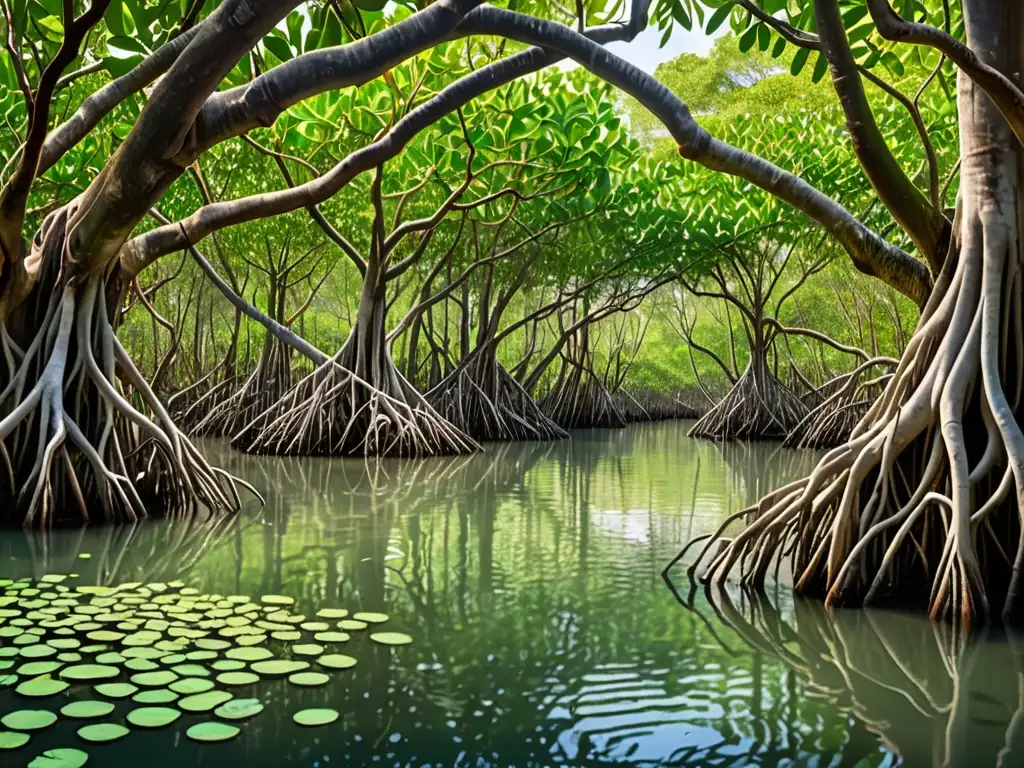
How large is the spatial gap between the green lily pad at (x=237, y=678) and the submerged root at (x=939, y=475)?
1.86 m

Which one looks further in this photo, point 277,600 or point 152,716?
point 277,600

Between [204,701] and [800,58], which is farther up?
[800,58]

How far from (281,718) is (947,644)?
80.8 inches

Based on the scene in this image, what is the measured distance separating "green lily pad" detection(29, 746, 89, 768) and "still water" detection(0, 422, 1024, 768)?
0.03m

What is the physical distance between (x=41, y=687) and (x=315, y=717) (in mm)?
723

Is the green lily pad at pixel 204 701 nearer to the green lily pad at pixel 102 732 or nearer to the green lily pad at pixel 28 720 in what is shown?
the green lily pad at pixel 102 732

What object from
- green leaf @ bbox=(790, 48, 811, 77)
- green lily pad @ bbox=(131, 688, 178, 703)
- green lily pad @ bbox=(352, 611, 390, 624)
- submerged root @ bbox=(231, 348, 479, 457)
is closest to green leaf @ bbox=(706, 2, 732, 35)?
green leaf @ bbox=(790, 48, 811, 77)

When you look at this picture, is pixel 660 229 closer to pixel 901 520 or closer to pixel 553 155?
pixel 553 155

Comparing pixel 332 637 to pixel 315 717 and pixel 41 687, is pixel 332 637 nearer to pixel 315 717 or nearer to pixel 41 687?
pixel 315 717

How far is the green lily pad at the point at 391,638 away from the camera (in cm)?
304

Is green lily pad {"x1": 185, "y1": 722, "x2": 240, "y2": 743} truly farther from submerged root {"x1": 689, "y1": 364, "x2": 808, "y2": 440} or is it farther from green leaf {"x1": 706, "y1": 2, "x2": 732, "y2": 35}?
submerged root {"x1": 689, "y1": 364, "x2": 808, "y2": 440}

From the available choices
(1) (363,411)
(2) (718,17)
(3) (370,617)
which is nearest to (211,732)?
(3) (370,617)

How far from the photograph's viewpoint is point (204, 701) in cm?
243

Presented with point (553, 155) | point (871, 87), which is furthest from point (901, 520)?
point (871, 87)
